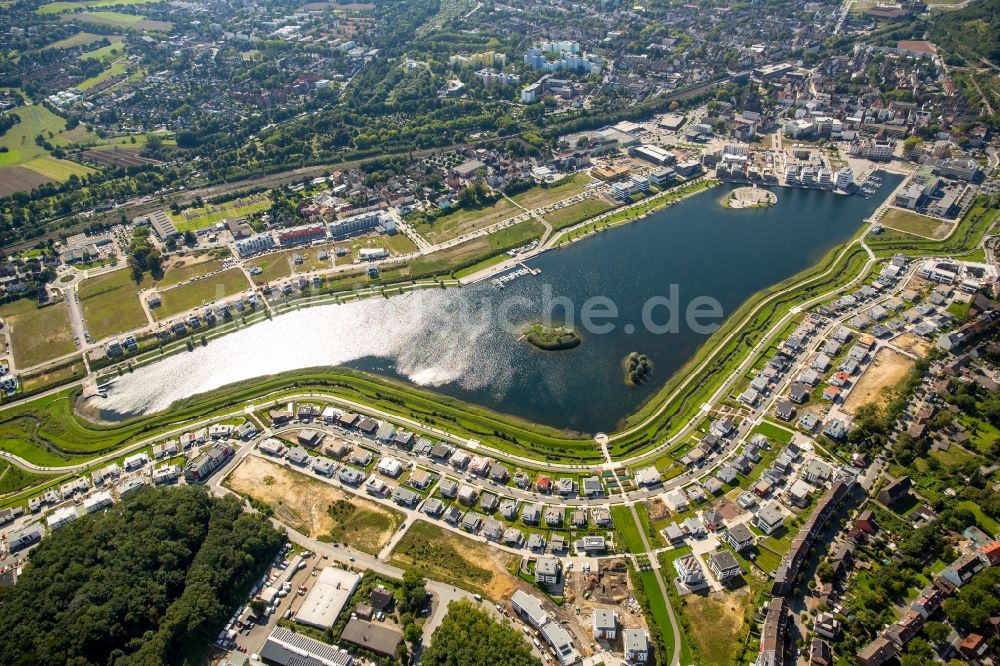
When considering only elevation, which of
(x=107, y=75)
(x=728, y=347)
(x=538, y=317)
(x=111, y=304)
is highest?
(x=107, y=75)

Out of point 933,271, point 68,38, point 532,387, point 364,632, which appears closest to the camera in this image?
point 364,632

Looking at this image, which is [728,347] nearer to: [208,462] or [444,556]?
[444,556]

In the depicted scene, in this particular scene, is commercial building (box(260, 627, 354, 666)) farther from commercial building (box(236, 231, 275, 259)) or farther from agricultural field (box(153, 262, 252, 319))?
commercial building (box(236, 231, 275, 259))

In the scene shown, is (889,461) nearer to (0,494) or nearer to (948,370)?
(948,370)

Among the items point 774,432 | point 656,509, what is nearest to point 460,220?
point 774,432

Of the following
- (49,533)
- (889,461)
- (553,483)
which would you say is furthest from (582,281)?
(49,533)
